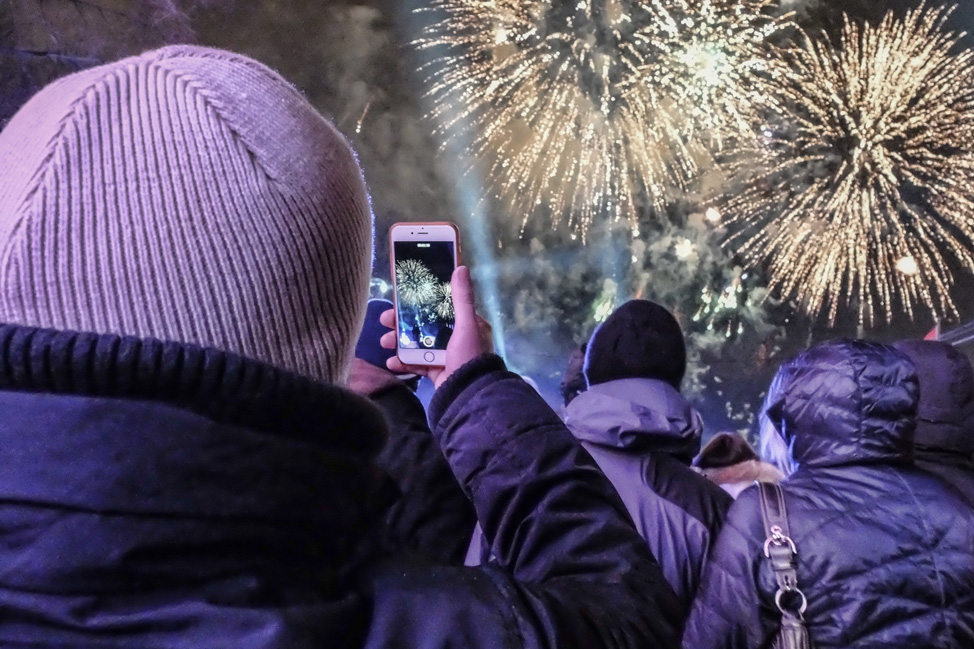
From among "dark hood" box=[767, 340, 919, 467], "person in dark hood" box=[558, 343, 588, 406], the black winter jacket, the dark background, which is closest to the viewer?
the black winter jacket

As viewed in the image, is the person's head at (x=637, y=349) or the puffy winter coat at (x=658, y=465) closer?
the puffy winter coat at (x=658, y=465)

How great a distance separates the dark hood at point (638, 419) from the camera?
1.22 metres

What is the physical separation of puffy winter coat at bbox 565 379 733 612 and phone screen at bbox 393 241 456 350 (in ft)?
1.09

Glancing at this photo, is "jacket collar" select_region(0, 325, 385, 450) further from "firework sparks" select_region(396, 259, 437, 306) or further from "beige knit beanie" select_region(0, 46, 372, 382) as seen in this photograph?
"firework sparks" select_region(396, 259, 437, 306)

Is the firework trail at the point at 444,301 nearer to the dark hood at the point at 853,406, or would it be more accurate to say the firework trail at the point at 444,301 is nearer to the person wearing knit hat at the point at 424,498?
the person wearing knit hat at the point at 424,498

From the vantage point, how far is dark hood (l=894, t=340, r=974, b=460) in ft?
4.76

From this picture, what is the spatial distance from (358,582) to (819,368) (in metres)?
0.89

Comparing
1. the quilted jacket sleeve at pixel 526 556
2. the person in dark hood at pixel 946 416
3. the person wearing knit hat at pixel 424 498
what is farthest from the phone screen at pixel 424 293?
the person in dark hood at pixel 946 416

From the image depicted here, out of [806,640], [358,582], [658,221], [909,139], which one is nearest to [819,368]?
[806,640]

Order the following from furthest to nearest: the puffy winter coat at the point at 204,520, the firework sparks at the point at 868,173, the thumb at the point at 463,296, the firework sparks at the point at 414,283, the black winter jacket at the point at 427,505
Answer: the firework sparks at the point at 868,173 → the firework sparks at the point at 414,283 → the black winter jacket at the point at 427,505 → the thumb at the point at 463,296 → the puffy winter coat at the point at 204,520

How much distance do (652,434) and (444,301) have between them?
452mm

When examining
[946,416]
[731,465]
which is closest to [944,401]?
[946,416]

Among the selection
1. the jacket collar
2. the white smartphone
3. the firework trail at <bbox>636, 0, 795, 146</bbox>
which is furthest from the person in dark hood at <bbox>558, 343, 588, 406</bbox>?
the firework trail at <bbox>636, 0, 795, 146</bbox>

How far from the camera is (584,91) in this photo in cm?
472
